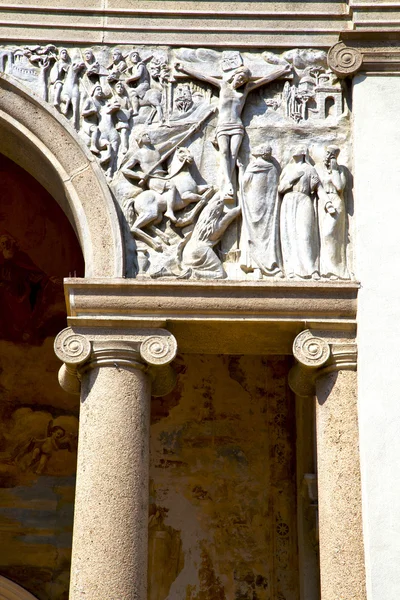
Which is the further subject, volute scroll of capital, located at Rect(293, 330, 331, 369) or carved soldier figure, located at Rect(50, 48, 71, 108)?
carved soldier figure, located at Rect(50, 48, 71, 108)

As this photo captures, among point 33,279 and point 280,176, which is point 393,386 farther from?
point 33,279

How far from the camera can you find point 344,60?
857 cm

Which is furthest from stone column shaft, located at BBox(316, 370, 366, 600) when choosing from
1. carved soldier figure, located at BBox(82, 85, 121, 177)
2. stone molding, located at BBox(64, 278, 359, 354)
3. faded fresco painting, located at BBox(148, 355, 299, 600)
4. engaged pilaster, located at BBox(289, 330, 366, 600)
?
faded fresco painting, located at BBox(148, 355, 299, 600)

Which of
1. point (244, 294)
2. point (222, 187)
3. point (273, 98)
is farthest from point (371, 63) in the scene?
point (244, 294)

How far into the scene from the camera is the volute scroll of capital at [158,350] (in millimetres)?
7801

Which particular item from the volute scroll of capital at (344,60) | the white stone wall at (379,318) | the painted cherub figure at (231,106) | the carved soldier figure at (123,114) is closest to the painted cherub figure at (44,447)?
the carved soldier figure at (123,114)

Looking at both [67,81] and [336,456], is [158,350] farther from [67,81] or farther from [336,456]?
[67,81]

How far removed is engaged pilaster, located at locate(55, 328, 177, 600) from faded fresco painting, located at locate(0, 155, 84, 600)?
3369 millimetres

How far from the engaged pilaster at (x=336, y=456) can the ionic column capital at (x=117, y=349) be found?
2.93ft

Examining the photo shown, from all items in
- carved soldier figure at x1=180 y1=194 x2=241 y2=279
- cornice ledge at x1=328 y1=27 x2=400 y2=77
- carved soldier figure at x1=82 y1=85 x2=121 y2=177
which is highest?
cornice ledge at x1=328 y1=27 x2=400 y2=77

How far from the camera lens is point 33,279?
11734 mm

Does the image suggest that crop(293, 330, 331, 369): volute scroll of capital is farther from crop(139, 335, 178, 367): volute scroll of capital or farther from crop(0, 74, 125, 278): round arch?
crop(0, 74, 125, 278): round arch

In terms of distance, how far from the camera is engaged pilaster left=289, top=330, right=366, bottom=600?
24.2 ft

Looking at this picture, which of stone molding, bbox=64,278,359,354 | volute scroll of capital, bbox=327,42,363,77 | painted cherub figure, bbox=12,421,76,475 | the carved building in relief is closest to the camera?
the carved building in relief
